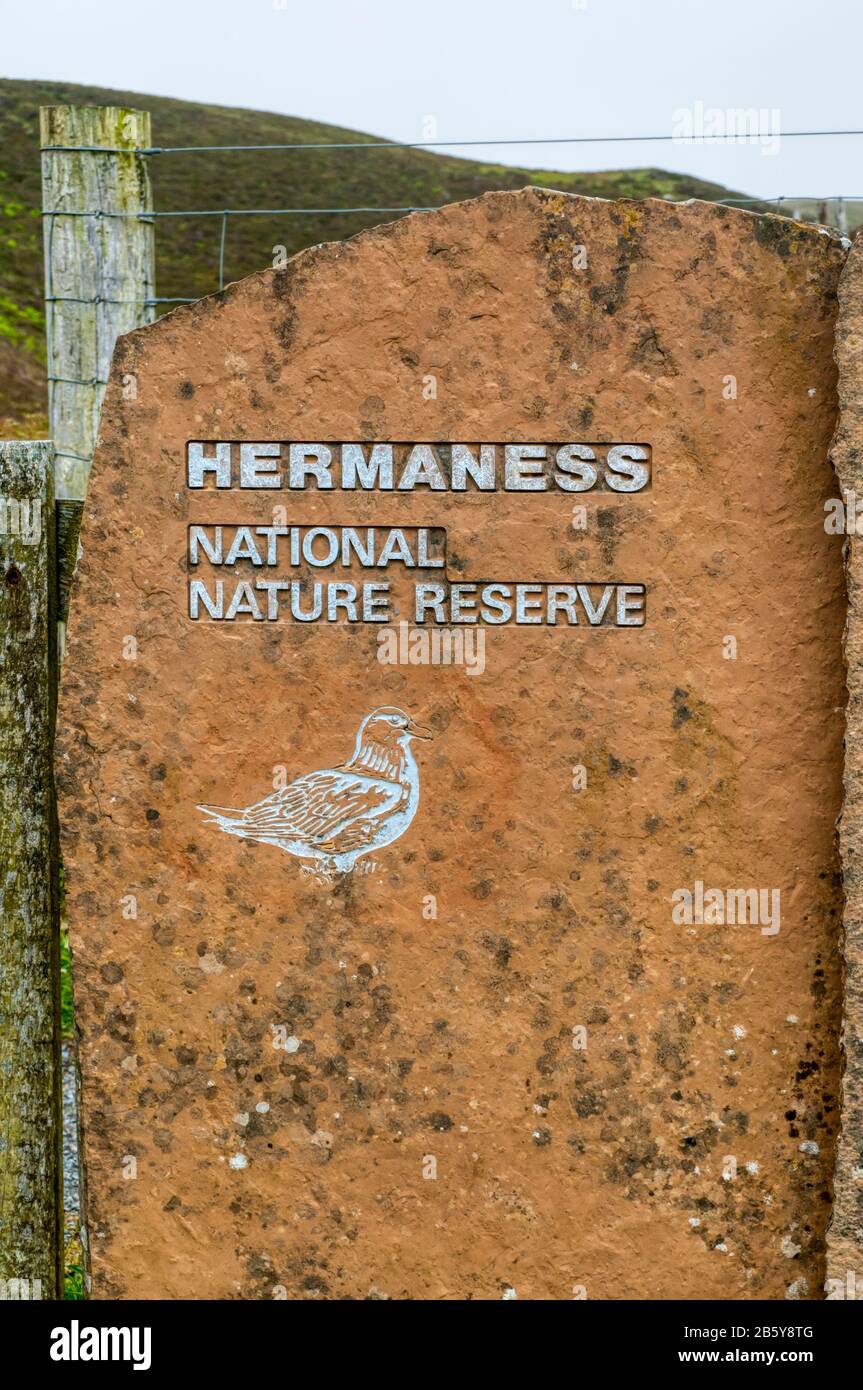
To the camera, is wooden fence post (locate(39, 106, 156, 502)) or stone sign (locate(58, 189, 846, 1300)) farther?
wooden fence post (locate(39, 106, 156, 502))

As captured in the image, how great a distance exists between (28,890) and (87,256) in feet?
5.16

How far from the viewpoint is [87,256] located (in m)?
3.49

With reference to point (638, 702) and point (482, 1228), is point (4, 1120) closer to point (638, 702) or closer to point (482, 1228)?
point (482, 1228)

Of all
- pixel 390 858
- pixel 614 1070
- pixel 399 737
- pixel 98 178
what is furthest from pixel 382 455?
pixel 614 1070

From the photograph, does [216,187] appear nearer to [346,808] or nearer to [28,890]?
[28,890]

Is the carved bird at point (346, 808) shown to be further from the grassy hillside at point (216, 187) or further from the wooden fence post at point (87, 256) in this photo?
the grassy hillside at point (216, 187)

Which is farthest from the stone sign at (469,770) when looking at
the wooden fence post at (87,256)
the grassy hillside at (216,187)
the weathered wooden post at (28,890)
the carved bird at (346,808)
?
the grassy hillside at (216,187)

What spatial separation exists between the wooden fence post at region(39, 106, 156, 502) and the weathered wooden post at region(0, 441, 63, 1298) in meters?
0.23

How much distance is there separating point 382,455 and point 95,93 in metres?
36.7

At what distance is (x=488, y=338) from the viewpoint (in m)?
3.01

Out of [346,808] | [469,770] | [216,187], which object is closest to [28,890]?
[346,808]

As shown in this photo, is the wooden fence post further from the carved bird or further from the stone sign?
the carved bird

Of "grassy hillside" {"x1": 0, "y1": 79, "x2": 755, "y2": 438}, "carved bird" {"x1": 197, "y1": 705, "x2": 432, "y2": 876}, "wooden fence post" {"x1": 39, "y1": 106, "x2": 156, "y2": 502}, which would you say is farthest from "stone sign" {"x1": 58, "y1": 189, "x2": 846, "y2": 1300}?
"grassy hillside" {"x1": 0, "y1": 79, "x2": 755, "y2": 438}

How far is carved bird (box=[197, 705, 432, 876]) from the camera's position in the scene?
3.04 metres
